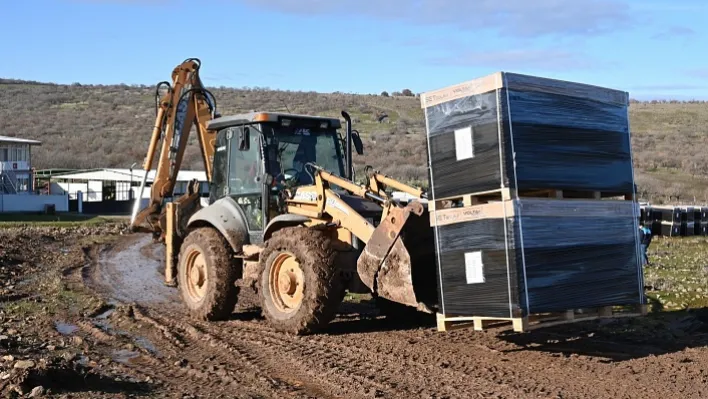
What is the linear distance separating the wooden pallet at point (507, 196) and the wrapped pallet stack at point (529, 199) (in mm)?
12

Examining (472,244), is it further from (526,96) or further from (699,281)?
(699,281)

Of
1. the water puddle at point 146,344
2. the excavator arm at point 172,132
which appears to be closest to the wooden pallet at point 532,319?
the water puddle at point 146,344

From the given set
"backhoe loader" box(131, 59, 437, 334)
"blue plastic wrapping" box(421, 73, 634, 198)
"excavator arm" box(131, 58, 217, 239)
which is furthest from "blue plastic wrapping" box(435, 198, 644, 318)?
"excavator arm" box(131, 58, 217, 239)

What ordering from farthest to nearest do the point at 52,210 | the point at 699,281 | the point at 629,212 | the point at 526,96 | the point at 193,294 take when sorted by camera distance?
1. the point at 52,210
2. the point at 699,281
3. the point at 193,294
4. the point at 629,212
5. the point at 526,96

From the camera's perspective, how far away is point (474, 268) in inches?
332

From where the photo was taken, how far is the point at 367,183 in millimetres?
11266

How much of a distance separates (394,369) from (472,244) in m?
1.41

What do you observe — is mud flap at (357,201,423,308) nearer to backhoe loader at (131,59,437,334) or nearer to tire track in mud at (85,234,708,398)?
backhoe loader at (131,59,437,334)

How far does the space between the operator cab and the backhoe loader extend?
0.01m

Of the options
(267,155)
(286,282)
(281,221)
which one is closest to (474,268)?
(286,282)

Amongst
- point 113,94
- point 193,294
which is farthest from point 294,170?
point 113,94

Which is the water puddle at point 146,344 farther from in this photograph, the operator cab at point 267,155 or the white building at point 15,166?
the white building at point 15,166

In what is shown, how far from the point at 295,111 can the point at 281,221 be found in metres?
65.5

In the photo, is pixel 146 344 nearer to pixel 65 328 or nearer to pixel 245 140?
pixel 65 328
